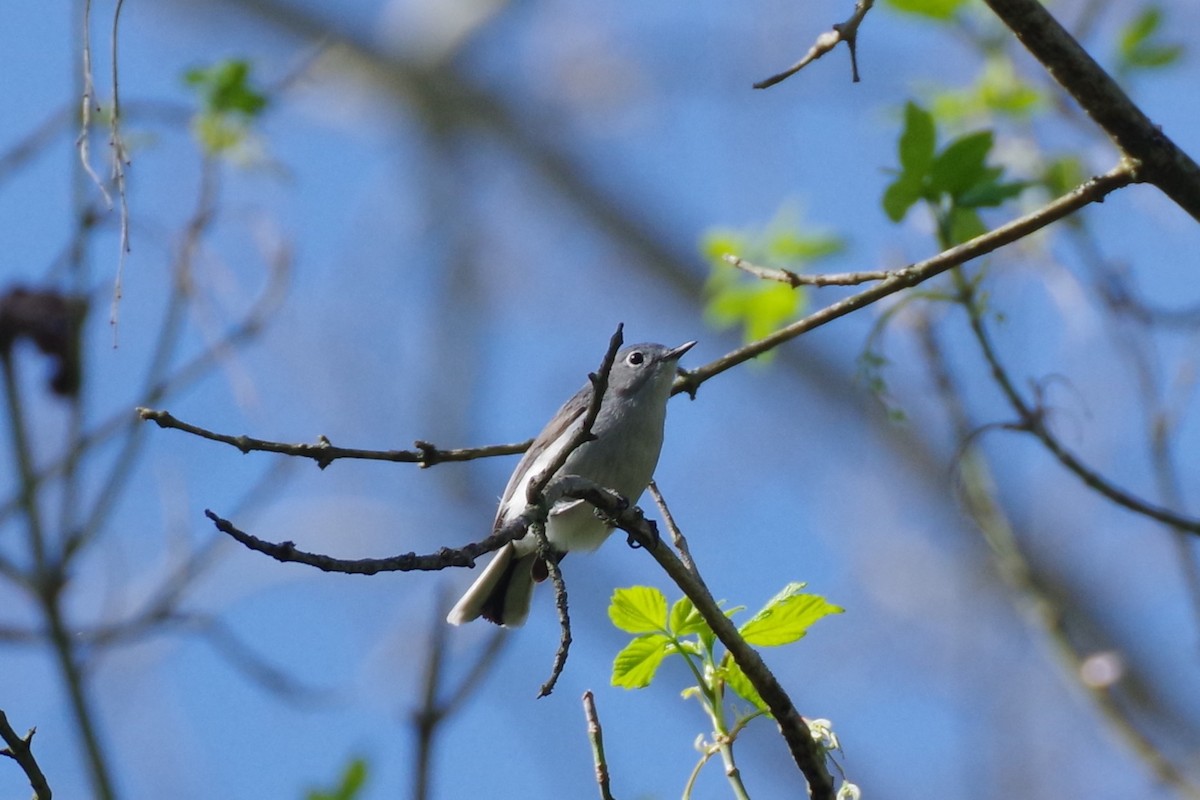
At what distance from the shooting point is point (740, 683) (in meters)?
1.86

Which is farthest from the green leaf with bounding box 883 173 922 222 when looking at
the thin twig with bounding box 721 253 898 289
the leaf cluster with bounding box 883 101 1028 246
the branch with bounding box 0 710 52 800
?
the branch with bounding box 0 710 52 800

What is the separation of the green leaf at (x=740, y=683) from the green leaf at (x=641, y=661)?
79mm

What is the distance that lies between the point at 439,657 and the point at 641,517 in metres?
0.41

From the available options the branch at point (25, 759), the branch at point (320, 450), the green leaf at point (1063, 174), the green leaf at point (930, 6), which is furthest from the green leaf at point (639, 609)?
the green leaf at point (1063, 174)

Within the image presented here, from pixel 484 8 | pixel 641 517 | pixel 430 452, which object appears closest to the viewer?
pixel 430 452

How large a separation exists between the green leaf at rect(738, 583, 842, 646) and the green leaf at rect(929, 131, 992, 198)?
0.98 meters

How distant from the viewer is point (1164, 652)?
8625mm

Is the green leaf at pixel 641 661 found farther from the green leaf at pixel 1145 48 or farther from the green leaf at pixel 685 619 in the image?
the green leaf at pixel 1145 48

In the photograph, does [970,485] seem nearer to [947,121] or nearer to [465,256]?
[947,121]

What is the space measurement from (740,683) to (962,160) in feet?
3.58

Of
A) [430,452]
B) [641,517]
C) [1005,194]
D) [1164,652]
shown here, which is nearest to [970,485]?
[1005,194]

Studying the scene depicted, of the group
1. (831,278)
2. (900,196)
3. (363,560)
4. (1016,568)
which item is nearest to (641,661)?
(363,560)

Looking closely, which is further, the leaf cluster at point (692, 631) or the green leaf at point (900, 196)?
the green leaf at point (900, 196)

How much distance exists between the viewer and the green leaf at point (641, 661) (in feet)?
5.99
